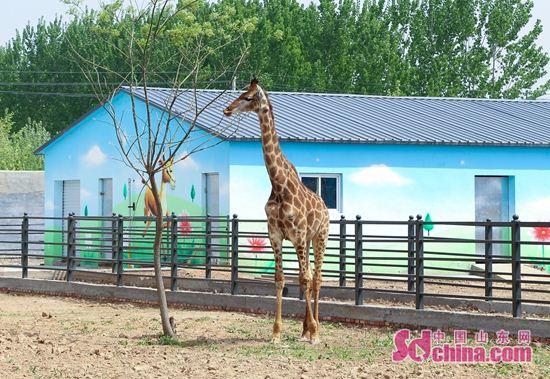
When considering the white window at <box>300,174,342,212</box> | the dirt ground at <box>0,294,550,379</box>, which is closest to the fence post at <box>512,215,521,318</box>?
the dirt ground at <box>0,294,550,379</box>

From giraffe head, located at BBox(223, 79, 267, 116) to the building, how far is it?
380 inches

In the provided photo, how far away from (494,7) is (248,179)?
36546 millimetres

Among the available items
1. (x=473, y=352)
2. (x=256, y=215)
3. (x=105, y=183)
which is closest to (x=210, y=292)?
(x=256, y=215)

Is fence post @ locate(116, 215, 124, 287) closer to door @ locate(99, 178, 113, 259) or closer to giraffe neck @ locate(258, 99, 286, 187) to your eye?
giraffe neck @ locate(258, 99, 286, 187)

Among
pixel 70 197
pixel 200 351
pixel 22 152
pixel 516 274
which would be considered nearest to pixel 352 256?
pixel 516 274

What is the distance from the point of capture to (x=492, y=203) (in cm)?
2797

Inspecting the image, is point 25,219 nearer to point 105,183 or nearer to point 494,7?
point 105,183

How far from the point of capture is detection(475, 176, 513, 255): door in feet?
91.4

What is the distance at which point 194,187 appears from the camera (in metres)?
27.3

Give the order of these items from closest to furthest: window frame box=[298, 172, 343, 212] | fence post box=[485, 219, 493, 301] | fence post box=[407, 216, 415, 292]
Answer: fence post box=[485, 219, 493, 301] < fence post box=[407, 216, 415, 292] < window frame box=[298, 172, 343, 212]

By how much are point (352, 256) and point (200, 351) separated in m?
4.41

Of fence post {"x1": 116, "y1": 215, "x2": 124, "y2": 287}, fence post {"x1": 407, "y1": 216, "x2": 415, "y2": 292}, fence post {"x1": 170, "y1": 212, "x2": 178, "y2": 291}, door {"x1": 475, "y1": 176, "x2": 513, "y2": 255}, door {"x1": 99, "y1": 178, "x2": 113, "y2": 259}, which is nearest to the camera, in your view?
fence post {"x1": 407, "y1": 216, "x2": 415, "y2": 292}

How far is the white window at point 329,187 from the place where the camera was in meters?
26.5

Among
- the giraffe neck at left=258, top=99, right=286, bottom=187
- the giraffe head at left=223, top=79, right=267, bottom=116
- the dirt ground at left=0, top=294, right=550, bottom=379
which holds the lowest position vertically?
the dirt ground at left=0, top=294, right=550, bottom=379
